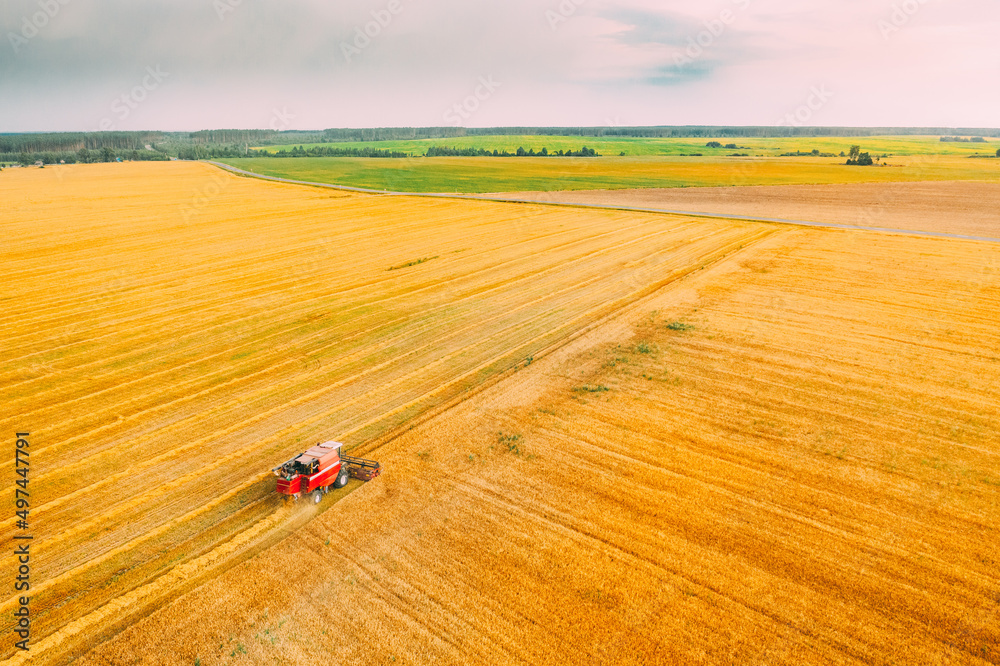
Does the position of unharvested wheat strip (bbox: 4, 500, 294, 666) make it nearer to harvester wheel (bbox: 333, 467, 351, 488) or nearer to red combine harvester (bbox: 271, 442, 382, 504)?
red combine harvester (bbox: 271, 442, 382, 504)

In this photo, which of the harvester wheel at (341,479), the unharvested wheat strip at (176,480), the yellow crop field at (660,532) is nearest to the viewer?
the yellow crop field at (660,532)

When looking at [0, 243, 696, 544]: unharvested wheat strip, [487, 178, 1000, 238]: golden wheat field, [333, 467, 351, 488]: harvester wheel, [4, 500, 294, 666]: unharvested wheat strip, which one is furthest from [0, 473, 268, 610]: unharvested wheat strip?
[487, 178, 1000, 238]: golden wheat field

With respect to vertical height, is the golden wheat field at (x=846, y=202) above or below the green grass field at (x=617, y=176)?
below

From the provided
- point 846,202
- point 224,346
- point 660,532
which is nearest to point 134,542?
point 660,532

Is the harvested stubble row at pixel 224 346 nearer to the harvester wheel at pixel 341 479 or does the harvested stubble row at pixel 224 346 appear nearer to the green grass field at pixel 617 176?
the harvester wheel at pixel 341 479

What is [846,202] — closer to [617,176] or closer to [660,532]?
[617,176]

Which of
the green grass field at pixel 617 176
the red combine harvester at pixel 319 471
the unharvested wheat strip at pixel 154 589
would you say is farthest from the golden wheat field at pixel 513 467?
the green grass field at pixel 617 176
